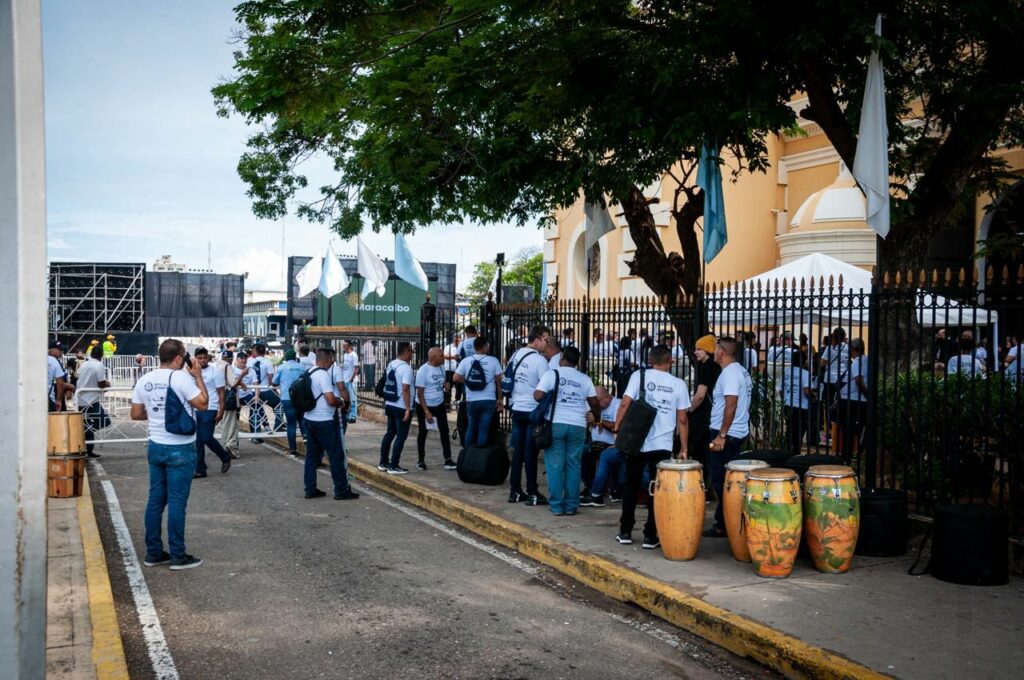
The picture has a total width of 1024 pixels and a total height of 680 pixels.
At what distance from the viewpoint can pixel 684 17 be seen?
38.5 ft

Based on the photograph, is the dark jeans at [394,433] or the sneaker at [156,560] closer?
the sneaker at [156,560]

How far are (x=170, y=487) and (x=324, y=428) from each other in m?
3.38

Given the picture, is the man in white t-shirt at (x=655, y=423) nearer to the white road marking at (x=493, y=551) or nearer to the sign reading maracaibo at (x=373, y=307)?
the white road marking at (x=493, y=551)

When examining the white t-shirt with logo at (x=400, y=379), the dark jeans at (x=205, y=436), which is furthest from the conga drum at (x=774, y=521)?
the dark jeans at (x=205, y=436)

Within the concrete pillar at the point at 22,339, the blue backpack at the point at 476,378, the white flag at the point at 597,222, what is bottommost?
the blue backpack at the point at 476,378

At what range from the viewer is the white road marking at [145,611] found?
220 inches

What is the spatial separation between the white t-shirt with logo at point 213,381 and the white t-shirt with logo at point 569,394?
5.87 m

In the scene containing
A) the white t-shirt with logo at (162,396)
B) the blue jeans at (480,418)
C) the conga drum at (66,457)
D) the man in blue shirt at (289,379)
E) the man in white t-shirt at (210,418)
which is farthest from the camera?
the man in blue shirt at (289,379)

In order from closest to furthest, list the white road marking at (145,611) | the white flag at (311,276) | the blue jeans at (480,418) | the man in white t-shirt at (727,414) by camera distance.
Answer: the white road marking at (145,611) → the man in white t-shirt at (727,414) → the blue jeans at (480,418) → the white flag at (311,276)

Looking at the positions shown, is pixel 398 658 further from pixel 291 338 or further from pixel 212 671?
pixel 291 338

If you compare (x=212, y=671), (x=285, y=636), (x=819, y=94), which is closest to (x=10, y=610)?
(x=212, y=671)

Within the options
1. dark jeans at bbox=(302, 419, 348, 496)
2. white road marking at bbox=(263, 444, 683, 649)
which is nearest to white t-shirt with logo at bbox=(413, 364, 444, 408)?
white road marking at bbox=(263, 444, 683, 649)

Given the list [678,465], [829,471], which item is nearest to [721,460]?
[678,465]

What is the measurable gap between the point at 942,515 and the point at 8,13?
731cm
